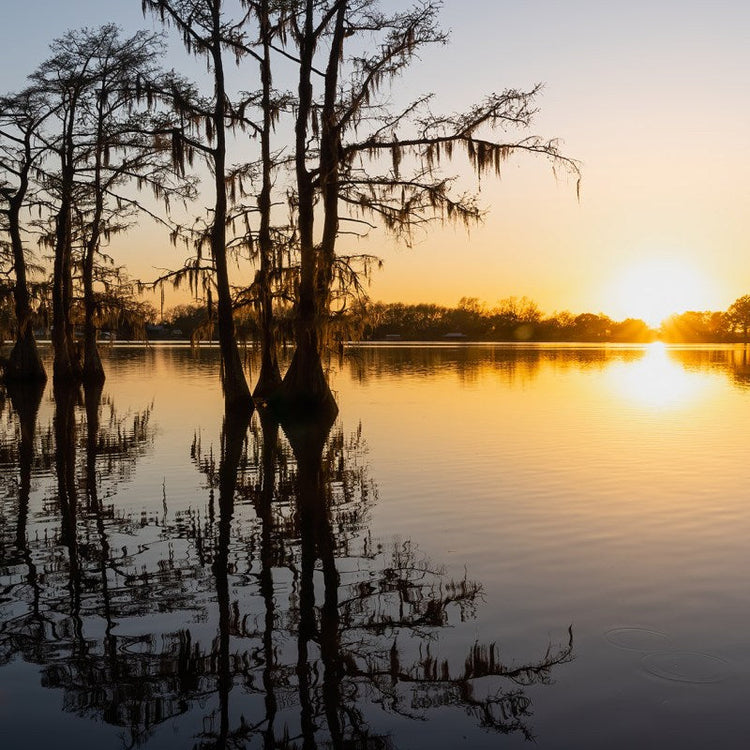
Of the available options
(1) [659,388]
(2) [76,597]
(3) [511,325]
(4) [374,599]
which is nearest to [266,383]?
(1) [659,388]

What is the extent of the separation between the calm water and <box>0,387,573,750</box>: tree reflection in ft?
0.06

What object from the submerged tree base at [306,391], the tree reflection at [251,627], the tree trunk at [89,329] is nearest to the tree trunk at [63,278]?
the tree trunk at [89,329]

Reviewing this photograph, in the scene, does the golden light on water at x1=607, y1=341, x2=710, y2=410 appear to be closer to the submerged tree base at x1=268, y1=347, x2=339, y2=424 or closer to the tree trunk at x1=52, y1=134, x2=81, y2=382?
the submerged tree base at x1=268, y1=347, x2=339, y2=424

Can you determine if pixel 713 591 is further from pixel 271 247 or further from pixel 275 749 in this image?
pixel 271 247

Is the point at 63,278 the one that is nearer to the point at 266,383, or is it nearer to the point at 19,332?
the point at 19,332

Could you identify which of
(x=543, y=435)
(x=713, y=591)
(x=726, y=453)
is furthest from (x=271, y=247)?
(x=713, y=591)

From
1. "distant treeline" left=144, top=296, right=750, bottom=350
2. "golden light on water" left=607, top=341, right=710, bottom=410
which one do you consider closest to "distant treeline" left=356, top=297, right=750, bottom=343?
"distant treeline" left=144, top=296, right=750, bottom=350

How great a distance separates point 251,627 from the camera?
5.73m

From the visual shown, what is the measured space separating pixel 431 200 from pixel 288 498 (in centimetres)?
1158

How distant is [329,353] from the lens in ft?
69.9

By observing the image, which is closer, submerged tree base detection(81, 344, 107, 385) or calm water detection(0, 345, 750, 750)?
calm water detection(0, 345, 750, 750)

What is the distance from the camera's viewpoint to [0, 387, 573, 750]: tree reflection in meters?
4.56

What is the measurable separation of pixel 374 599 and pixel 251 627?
3.49ft

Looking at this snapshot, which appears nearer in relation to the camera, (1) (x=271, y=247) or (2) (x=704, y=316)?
(1) (x=271, y=247)
